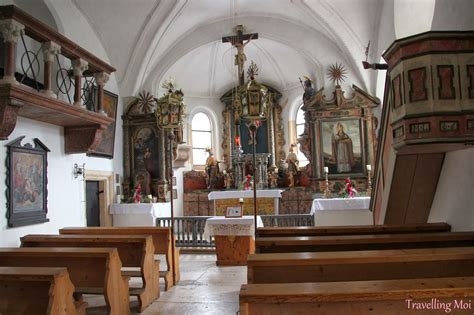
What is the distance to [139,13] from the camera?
1152cm

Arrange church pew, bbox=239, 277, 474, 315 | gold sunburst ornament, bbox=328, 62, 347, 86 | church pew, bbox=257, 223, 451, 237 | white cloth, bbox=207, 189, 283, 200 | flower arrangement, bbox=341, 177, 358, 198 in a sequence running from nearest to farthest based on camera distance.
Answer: church pew, bbox=239, 277, 474, 315 → church pew, bbox=257, 223, 451, 237 → flower arrangement, bbox=341, 177, 358, 198 → white cloth, bbox=207, 189, 283, 200 → gold sunburst ornament, bbox=328, 62, 347, 86

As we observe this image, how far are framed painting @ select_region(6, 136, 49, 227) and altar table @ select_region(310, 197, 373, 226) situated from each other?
6.51 m

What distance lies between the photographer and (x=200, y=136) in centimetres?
1611

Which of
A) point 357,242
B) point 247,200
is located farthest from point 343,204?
point 357,242

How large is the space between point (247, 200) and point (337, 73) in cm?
486

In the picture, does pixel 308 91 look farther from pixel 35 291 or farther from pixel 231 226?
pixel 35 291

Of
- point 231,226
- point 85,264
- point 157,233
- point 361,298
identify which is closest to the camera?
point 361,298

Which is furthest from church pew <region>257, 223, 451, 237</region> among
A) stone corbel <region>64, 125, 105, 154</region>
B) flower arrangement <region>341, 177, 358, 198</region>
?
flower arrangement <region>341, 177, 358, 198</region>

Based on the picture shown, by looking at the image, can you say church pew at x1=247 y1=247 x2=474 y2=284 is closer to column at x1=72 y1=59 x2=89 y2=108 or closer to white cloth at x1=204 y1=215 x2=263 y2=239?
white cloth at x1=204 y1=215 x2=263 y2=239

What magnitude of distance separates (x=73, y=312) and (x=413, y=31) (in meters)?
9.88

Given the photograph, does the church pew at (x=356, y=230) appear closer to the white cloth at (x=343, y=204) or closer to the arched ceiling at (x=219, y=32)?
the white cloth at (x=343, y=204)

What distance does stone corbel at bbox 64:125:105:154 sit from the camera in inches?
332

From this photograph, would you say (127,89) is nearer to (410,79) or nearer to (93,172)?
(93,172)

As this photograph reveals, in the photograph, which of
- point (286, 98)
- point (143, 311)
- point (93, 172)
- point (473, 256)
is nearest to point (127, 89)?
point (93, 172)
